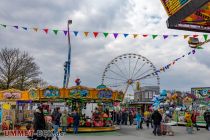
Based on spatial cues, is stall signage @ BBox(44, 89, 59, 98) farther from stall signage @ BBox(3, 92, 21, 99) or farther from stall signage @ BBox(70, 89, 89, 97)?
stall signage @ BBox(3, 92, 21, 99)

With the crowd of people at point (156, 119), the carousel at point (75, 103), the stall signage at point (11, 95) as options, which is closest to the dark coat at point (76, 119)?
the carousel at point (75, 103)

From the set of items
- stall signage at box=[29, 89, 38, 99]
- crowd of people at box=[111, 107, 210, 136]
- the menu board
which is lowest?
crowd of people at box=[111, 107, 210, 136]

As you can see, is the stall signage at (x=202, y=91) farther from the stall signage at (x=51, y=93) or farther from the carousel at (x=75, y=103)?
the stall signage at (x=51, y=93)

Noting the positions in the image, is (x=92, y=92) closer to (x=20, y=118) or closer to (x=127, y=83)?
(x=20, y=118)

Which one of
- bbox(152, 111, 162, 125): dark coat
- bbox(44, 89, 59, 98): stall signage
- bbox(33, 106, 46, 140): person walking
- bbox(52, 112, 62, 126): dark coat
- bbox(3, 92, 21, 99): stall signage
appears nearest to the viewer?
bbox(33, 106, 46, 140): person walking

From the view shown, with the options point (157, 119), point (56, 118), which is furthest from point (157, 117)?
point (56, 118)

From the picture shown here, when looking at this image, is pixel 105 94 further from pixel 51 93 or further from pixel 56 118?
pixel 56 118

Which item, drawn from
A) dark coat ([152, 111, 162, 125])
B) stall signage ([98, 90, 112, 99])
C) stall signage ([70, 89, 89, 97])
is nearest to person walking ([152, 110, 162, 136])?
dark coat ([152, 111, 162, 125])

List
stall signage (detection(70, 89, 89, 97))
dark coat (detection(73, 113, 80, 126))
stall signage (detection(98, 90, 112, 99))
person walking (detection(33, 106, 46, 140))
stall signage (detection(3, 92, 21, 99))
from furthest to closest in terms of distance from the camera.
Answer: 1. stall signage (detection(3, 92, 21, 99))
2. stall signage (detection(98, 90, 112, 99))
3. stall signage (detection(70, 89, 89, 97))
4. dark coat (detection(73, 113, 80, 126))
5. person walking (detection(33, 106, 46, 140))

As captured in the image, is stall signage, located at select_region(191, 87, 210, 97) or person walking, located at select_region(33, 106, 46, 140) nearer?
person walking, located at select_region(33, 106, 46, 140)

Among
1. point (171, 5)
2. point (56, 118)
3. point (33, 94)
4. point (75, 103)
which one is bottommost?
point (56, 118)

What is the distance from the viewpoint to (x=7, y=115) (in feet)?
79.7

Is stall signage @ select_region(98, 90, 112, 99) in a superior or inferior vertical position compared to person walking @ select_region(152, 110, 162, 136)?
superior

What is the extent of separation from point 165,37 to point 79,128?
8.13 m
